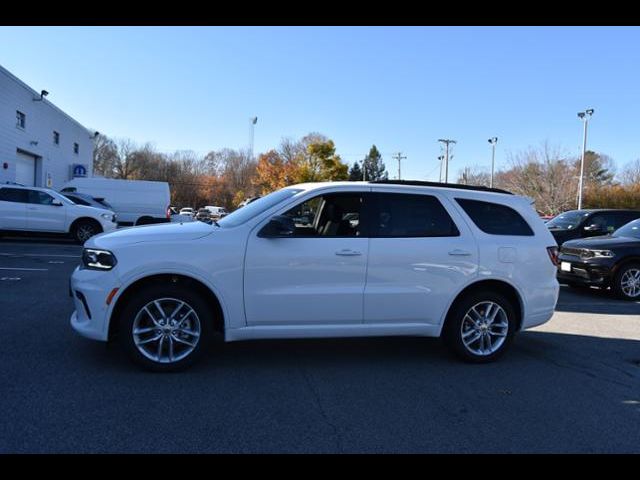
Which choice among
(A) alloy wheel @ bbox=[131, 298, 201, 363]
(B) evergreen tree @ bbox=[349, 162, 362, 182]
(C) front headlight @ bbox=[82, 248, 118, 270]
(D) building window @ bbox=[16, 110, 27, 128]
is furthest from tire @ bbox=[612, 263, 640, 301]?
(B) evergreen tree @ bbox=[349, 162, 362, 182]

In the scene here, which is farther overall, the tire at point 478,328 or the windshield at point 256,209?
the tire at point 478,328

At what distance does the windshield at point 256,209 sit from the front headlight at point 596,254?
705 cm

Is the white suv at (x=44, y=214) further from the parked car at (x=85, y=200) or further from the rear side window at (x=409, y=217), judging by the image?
the rear side window at (x=409, y=217)

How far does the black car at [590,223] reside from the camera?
12.6 meters

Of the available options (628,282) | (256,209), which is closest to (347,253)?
(256,209)

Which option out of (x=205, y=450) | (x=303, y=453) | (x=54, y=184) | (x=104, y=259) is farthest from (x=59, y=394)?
(x=54, y=184)

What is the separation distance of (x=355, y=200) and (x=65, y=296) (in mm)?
5177

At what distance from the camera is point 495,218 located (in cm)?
541

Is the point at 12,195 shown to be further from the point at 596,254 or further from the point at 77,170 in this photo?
the point at 77,170

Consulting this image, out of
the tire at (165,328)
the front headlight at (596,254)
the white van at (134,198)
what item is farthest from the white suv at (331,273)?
the white van at (134,198)

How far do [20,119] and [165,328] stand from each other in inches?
995

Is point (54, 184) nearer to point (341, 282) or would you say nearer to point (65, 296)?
point (65, 296)

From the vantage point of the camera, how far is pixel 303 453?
128 inches

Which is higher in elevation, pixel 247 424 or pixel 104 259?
pixel 104 259
